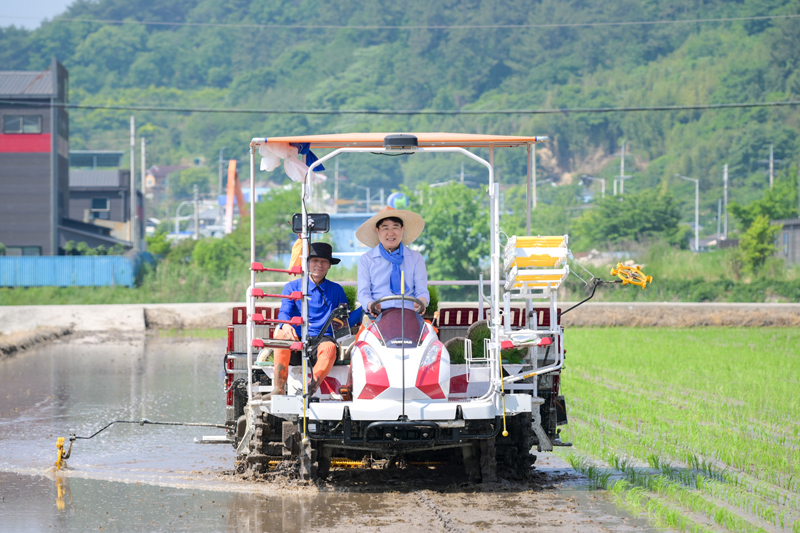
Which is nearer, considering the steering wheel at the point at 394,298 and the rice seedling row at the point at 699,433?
the steering wheel at the point at 394,298

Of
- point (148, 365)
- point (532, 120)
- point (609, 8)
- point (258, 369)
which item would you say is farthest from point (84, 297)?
point (609, 8)

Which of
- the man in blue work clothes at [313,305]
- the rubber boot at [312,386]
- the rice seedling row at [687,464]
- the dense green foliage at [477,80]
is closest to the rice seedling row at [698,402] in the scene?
the rice seedling row at [687,464]

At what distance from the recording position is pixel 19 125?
49.3 metres

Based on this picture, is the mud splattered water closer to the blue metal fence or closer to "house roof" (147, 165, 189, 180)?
the blue metal fence

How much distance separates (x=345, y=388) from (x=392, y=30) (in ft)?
573

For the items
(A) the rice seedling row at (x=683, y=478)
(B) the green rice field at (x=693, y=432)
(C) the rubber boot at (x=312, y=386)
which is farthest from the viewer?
(C) the rubber boot at (x=312, y=386)

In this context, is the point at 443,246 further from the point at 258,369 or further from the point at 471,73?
the point at 471,73

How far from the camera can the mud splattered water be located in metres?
7.85

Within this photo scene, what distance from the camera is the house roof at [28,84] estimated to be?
49.5 m

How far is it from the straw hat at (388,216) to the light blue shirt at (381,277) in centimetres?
29

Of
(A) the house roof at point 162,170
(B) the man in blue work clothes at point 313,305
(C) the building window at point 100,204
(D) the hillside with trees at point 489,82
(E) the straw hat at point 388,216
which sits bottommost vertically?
(B) the man in blue work clothes at point 313,305

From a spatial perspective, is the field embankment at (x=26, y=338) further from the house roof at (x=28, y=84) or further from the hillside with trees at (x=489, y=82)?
the hillside with trees at (x=489, y=82)

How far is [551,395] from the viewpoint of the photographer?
9.73m

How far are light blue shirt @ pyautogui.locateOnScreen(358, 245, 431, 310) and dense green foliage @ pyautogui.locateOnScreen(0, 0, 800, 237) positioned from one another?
340 feet
